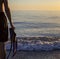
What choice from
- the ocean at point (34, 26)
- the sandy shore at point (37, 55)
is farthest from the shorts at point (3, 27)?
the ocean at point (34, 26)

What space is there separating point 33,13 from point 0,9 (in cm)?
2032

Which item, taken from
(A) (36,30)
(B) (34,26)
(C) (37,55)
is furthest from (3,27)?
(B) (34,26)

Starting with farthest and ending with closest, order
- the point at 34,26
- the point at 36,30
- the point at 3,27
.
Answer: the point at 34,26
the point at 36,30
the point at 3,27

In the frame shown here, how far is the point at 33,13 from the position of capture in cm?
2417

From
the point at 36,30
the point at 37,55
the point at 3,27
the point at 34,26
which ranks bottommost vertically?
the point at 34,26

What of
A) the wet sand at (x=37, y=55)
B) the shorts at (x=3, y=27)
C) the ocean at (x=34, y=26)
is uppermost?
the shorts at (x=3, y=27)

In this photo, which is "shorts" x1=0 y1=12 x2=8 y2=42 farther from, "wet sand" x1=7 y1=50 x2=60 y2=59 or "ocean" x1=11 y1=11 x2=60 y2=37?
"ocean" x1=11 y1=11 x2=60 y2=37

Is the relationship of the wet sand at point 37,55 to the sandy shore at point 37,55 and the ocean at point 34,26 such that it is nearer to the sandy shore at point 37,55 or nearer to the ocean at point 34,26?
the sandy shore at point 37,55

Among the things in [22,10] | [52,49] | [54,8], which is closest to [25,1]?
[22,10]

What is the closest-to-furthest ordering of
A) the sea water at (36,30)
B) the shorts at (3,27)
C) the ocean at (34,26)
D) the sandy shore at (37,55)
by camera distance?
the shorts at (3,27) < the sandy shore at (37,55) < the sea water at (36,30) < the ocean at (34,26)

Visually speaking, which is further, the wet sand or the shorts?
the wet sand

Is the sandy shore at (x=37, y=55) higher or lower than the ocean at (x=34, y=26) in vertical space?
higher

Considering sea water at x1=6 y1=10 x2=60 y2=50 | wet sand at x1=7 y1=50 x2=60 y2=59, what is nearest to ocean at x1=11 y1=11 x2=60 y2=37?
sea water at x1=6 y1=10 x2=60 y2=50

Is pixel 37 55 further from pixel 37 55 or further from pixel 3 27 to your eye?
pixel 3 27
